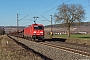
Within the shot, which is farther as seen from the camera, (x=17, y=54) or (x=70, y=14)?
(x=70, y=14)

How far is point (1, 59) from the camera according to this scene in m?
14.3

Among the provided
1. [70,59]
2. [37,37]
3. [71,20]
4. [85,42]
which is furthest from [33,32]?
[70,59]

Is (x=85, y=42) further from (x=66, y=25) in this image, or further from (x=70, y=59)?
(x=66, y=25)

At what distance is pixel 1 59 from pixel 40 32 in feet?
106

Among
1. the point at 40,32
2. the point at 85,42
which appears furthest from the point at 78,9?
the point at 85,42

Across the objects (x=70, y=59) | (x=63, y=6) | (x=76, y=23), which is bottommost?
(x=70, y=59)

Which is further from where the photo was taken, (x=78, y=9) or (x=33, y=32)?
(x=78, y=9)

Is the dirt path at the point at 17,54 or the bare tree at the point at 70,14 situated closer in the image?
the dirt path at the point at 17,54

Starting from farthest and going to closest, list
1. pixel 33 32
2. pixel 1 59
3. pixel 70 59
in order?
pixel 33 32 → pixel 70 59 → pixel 1 59

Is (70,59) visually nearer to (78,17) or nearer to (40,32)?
(40,32)

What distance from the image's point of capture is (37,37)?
46.8m

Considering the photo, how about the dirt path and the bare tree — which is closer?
the dirt path

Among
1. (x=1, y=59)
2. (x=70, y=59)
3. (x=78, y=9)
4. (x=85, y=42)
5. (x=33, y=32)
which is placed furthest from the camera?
(x=78, y=9)

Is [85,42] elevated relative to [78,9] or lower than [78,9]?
lower
